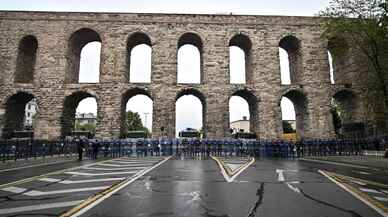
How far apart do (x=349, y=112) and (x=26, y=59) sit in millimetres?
33384

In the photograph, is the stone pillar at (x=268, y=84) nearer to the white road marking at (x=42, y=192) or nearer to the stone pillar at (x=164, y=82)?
the stone pillar at (x=164, y=82)

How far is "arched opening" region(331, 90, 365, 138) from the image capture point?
28.6m

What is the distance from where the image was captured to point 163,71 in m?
29.5

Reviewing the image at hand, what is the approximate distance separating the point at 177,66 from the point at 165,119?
5454mm

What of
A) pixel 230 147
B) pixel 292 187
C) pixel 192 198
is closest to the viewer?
pixel 192 198

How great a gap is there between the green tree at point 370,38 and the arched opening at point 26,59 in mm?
26883

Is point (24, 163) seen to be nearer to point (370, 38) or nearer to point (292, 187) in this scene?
point (292, 187)

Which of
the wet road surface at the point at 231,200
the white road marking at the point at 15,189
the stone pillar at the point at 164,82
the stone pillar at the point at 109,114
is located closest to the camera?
the wet road surface at the point at 231,200

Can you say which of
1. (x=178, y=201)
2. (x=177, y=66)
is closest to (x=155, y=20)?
(x=177, y=66)

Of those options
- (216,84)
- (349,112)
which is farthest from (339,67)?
(216,84)

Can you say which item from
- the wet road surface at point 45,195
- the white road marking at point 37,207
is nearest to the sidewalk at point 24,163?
the wet road surface at point 45,195

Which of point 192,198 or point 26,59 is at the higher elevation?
point 26,59

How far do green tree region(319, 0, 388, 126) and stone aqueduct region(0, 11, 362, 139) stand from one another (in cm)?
929

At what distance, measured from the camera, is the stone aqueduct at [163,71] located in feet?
93.3
